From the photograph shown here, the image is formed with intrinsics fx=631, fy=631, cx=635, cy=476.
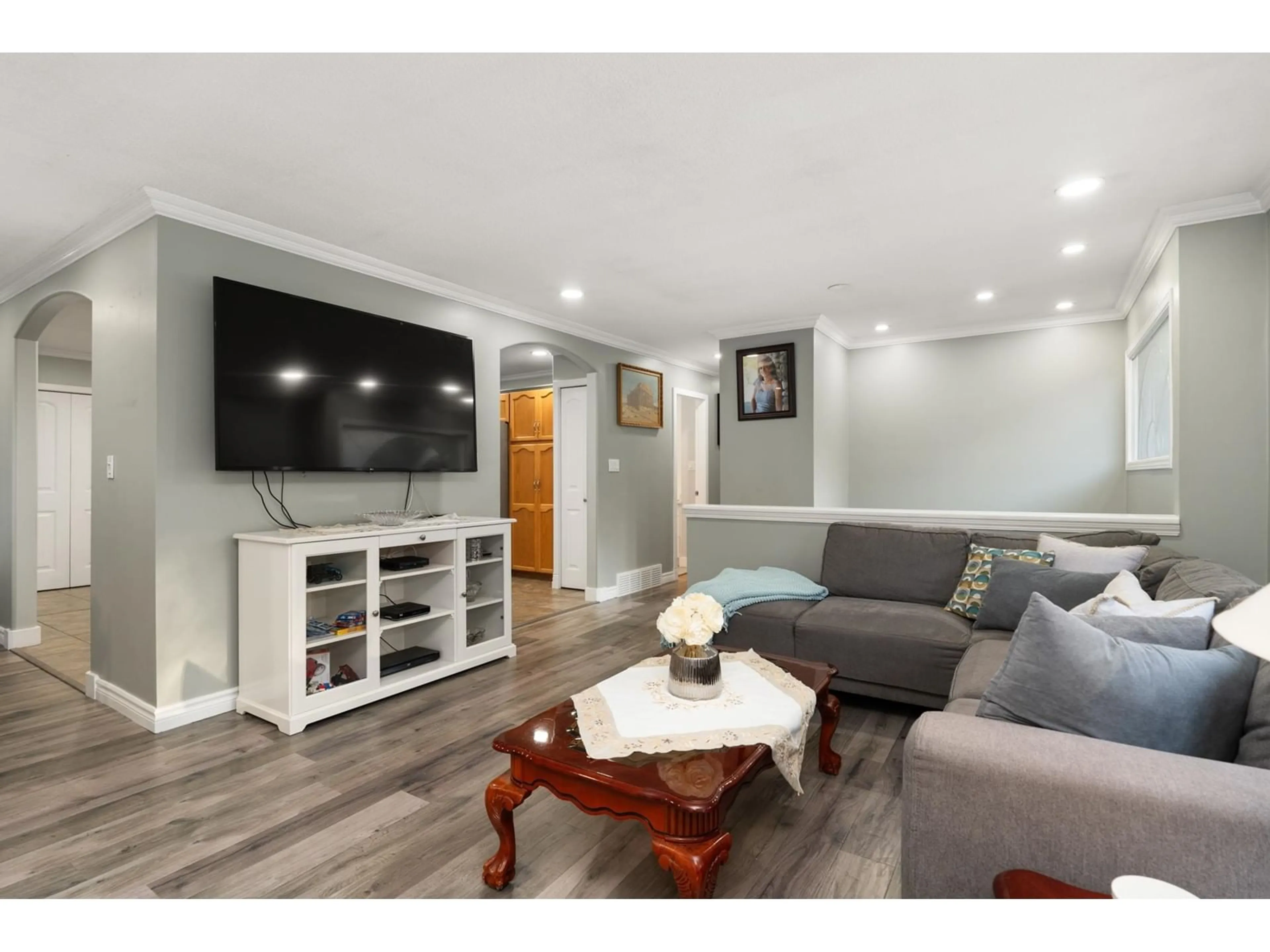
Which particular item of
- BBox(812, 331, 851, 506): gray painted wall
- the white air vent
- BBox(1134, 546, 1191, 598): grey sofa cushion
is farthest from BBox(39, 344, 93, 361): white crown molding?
BBox(1134, 546, 1191, 598): grey sofa cushion

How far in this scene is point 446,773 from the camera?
7.66 ft

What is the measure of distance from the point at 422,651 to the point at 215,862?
1606 millimetres

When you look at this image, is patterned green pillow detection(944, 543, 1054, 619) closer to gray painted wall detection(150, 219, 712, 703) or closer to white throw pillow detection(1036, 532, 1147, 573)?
white throw pillow detection(1036, 532, 1147, 573)

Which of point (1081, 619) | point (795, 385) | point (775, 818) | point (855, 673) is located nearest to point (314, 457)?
point (775, 818)

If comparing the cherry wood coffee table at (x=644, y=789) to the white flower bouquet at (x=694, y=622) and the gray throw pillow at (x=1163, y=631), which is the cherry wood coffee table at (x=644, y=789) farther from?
the gray throw pillow at (x=1163, y=631)

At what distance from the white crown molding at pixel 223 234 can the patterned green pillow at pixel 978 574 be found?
10.5 feet

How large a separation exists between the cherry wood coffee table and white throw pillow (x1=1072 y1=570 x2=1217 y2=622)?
1.05 metres

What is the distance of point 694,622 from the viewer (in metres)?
1.87

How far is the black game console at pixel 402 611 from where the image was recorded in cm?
319

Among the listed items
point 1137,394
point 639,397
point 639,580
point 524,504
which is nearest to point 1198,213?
point 1137,394

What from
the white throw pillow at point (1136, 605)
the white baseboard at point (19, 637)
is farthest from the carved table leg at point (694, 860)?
the white baseboard at point (19, 637)

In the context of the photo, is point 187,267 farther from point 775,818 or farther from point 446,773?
point 775,818

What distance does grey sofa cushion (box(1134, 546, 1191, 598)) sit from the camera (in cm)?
249

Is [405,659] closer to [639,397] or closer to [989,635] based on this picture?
[989,635]
